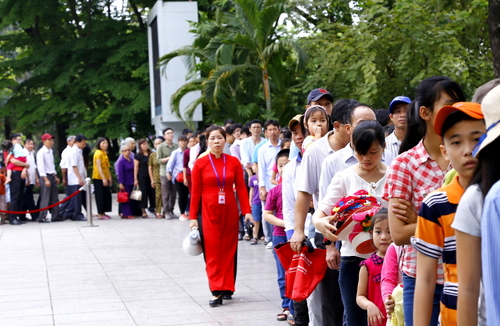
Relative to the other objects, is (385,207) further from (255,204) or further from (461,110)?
(255,204)

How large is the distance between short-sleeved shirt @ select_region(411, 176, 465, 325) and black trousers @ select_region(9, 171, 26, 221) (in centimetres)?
1523

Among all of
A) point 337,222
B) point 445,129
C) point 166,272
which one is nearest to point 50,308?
point 166,272

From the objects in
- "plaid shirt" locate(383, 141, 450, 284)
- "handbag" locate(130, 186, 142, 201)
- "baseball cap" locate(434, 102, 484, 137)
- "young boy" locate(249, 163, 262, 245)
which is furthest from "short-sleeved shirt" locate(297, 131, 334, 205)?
Result: "handbag" locate(130, 186, 142, 201)

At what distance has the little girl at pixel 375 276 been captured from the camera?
4336mm

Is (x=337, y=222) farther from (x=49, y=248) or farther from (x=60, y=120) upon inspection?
(x=60, y=120)

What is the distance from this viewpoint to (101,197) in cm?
1802

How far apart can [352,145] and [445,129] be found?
2.00 m

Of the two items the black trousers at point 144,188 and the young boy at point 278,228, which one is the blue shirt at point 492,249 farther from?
the black trousers at point 144,188

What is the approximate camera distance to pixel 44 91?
1182 inches

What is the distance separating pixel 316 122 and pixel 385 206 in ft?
4.83

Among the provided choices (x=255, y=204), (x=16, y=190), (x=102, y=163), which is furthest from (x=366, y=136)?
(x=102, y=163)

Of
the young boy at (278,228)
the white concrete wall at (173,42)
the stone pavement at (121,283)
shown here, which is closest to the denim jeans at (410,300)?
the young boy at (278,228)

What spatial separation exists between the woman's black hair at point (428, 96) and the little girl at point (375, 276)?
685 mm

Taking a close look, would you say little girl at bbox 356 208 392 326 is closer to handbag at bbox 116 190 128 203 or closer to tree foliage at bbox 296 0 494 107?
tree foliage at bbox 296 0 494 107
